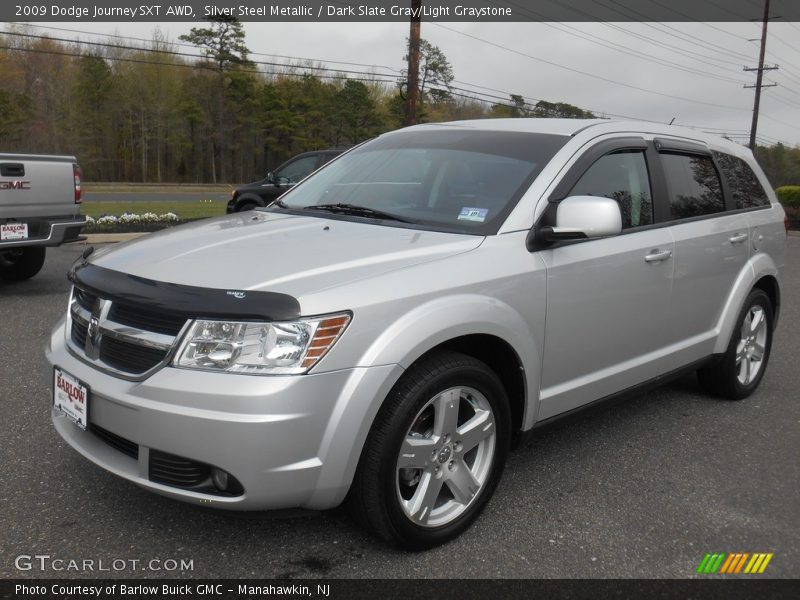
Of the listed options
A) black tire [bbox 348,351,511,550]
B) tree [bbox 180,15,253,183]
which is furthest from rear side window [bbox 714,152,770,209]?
tree [bbox 180,15,253,183]

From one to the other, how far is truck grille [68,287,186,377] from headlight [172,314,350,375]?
92 mm

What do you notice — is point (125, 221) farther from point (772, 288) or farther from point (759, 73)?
point (759, 73)

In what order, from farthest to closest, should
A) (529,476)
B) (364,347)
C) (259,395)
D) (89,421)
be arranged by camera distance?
(529,476) < (89,421) < (364,347) < (259,395)

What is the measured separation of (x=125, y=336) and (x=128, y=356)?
7 centimetres

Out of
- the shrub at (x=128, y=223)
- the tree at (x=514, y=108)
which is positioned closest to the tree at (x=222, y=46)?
the tree at (x=514, y=108)

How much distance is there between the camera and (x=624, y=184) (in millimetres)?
3719

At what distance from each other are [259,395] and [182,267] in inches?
25.8

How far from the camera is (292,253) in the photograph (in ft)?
9.07

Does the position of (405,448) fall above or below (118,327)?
below

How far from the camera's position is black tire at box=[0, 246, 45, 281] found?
8.10m

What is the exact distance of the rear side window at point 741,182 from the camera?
4.61 m

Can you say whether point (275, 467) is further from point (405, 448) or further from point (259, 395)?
point (405, 448)

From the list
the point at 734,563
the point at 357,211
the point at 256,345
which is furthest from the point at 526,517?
the point at 357,211
